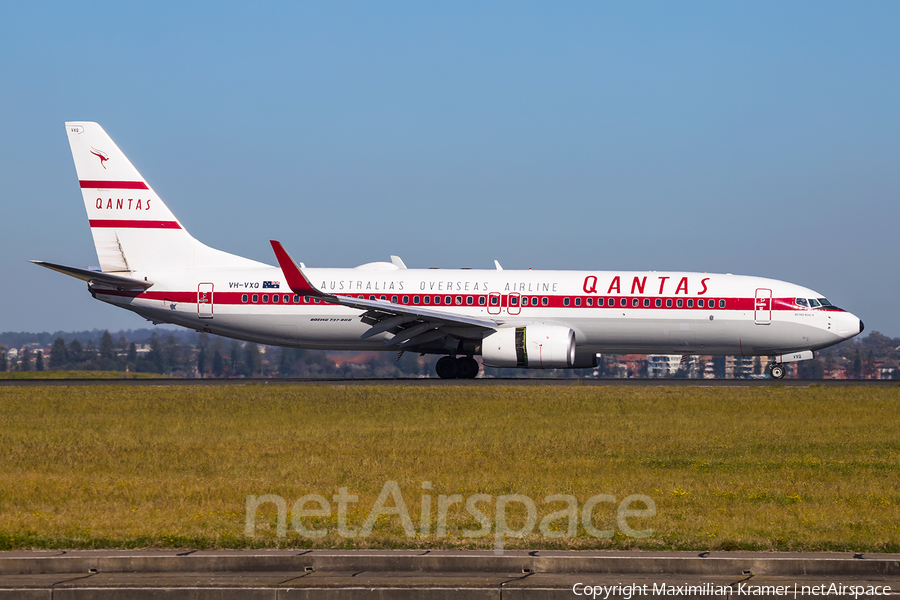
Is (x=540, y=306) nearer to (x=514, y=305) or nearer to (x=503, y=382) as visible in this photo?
(x=514, y=305)

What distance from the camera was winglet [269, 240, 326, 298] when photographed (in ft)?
102

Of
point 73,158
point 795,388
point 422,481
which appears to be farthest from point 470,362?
point 422,481

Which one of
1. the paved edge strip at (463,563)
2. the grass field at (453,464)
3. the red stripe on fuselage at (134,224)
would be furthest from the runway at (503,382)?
the paved edge strip at (463,563)

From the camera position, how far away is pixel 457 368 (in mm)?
35406

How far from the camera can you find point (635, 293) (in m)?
33.4

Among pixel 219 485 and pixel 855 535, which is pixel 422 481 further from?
pixel 855 535

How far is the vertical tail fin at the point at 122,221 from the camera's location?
36188 millimetres

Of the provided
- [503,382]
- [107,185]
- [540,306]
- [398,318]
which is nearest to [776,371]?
[540,306]

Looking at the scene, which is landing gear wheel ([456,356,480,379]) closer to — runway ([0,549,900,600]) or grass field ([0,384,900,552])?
grass field ([0,384,900,552])

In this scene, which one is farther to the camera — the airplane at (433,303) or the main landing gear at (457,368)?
the main landing gear at (457,368)

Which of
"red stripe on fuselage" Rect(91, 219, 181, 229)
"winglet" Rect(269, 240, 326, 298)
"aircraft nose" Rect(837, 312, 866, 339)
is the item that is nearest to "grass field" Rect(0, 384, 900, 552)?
"winglet" Rect(269, 240, 326, 298)

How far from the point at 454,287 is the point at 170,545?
25.1 m

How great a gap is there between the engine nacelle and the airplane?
44 millimetres

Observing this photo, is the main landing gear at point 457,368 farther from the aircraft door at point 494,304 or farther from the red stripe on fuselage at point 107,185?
the red stripe on fuselage at point 107,185
